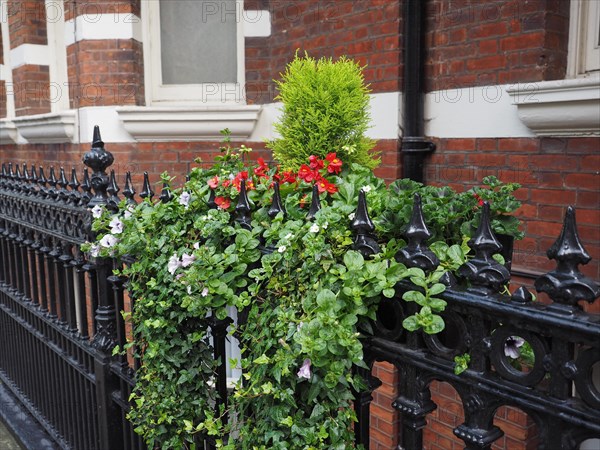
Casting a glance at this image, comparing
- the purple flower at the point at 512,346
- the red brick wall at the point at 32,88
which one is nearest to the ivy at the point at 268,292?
the purple flower at the point at 512,346

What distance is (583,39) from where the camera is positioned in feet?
10.7

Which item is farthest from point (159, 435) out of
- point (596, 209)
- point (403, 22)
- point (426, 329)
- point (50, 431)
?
point (403, 22)

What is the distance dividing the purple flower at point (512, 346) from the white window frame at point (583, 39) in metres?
2.47

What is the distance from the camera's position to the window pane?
17.1 ft

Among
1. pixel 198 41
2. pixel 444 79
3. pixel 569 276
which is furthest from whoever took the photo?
pixel 198 41

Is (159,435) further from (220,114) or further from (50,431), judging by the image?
(220,114)

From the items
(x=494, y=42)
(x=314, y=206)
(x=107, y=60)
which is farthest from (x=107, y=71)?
(x=314, y=206)

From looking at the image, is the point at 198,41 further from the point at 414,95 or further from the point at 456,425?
the point at 456,425

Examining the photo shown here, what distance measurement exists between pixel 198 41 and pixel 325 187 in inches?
153

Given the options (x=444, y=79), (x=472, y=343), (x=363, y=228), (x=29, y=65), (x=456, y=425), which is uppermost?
(x=29, y=65)

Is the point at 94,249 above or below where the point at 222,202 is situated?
below

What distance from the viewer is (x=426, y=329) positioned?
4.17 ft

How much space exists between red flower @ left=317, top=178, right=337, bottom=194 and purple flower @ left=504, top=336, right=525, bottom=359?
74 centimetres

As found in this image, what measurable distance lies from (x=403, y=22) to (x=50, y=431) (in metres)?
3.25
